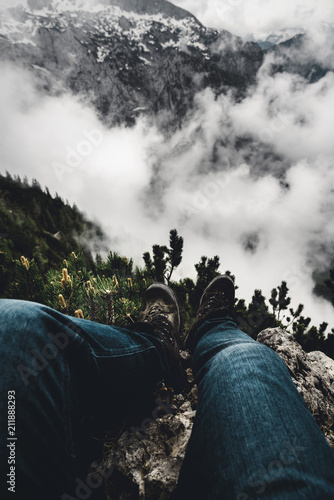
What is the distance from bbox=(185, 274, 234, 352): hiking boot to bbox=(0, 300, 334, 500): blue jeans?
3.80 feet

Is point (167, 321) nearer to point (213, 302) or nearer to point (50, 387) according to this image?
point (213, 302)

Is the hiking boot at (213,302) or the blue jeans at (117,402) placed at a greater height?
the hiking boot at (213,302)

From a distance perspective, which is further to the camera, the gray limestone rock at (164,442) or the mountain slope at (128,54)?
the mountain slope at (128,54)

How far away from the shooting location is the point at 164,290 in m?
2.87

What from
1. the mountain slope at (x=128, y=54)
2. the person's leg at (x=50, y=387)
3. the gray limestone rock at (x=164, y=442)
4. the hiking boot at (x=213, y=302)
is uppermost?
the mountain slope at (x=128, y=54)

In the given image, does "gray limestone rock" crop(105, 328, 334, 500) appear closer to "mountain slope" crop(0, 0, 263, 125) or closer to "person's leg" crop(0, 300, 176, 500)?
"person's leg" crop(0, 300, 176, 500)

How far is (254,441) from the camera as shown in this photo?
87cm

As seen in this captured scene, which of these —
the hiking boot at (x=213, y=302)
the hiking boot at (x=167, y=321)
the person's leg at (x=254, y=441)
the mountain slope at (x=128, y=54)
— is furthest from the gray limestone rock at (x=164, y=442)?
the mountain slope at (x=128, y=54)

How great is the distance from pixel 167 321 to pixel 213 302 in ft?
2.40

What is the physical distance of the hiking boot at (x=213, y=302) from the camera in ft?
8.16

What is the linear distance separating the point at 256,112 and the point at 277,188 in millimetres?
62215

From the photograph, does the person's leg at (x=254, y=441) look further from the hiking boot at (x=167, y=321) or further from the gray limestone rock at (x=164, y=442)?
the hiking boot at (x=167, y=321)

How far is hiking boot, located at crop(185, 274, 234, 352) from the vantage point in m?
2.49

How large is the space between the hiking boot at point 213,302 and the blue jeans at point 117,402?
3.80 feet
